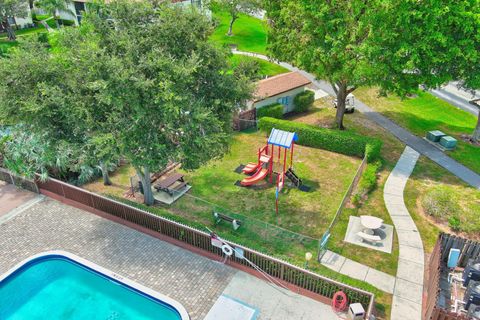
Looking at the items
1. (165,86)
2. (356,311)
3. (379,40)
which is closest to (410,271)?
(356,311)

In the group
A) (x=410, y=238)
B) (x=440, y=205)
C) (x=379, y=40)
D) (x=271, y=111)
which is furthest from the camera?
(x=271, y=111)

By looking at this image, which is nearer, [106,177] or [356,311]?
[356,311]

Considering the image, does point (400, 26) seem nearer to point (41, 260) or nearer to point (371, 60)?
point (371, 60)

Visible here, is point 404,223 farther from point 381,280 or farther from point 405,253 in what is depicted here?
point 381,280

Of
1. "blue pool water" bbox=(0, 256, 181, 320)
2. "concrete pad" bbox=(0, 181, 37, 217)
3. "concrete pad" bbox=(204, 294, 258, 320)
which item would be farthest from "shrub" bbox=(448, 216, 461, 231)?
"concrete pad" bbox=(0, 181, 37, 217)

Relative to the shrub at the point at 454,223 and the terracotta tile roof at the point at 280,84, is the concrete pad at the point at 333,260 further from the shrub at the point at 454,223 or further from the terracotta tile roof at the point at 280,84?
the terracotta tile roof at the point at 280,84
